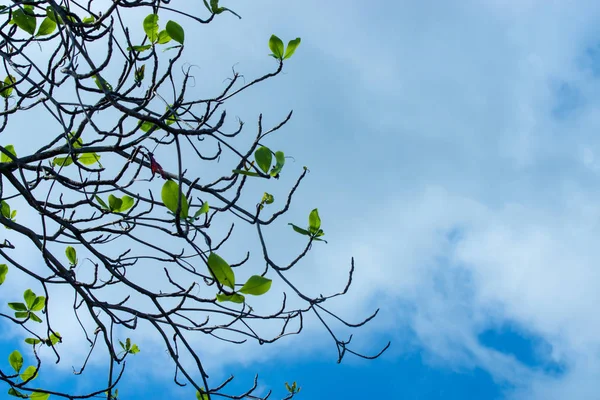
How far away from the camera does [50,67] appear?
1788 millimetres

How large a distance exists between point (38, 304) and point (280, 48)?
4.53 feet

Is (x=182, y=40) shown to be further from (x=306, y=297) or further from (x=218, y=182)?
(x=306, y=297)

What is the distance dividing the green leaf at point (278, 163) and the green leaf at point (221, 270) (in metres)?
0.26

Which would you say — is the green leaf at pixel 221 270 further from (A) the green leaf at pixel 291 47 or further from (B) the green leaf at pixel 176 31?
(A) the green leaf at pixel 291 47

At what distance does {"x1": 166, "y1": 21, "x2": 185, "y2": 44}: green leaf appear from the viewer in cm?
139

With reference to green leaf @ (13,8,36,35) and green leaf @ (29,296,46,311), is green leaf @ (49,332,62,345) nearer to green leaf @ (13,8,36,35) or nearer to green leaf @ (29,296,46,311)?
green leaf @ (29,296,46,311)

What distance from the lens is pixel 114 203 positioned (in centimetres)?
185

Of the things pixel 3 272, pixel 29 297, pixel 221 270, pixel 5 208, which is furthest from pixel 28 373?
pixel 221 270

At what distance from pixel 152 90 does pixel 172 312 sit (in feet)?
2.16

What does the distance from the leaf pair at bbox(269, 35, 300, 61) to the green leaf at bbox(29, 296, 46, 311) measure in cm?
131

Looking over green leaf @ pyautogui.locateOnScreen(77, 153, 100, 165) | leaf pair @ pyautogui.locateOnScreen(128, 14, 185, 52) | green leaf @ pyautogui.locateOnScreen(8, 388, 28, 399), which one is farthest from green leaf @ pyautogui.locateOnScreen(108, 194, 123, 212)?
green leaf @ pyautogui.locateOnScreen(8, 388, 28, 399)

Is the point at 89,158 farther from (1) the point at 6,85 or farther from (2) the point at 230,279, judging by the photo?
(2) the point at 230,279

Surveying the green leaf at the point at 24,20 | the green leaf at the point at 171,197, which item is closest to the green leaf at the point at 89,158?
the green leaf at the point at 24,20

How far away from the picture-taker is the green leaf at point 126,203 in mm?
1848
